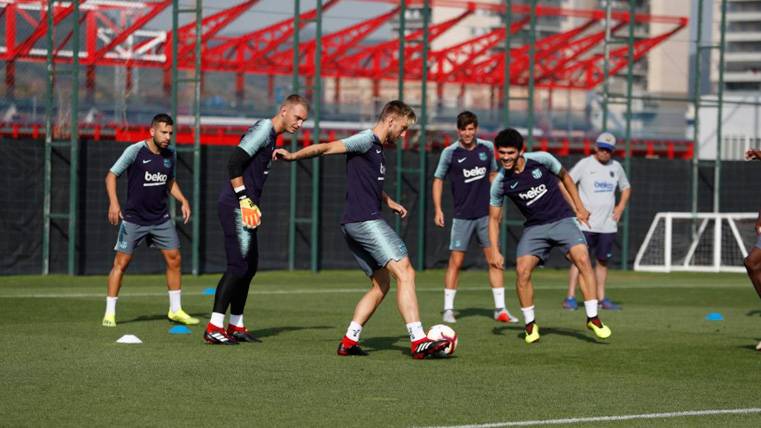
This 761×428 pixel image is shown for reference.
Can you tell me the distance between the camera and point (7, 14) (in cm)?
2466

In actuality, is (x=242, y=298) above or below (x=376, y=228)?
below

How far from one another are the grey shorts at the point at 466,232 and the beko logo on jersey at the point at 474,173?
465mm

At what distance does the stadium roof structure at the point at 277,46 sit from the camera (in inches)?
953

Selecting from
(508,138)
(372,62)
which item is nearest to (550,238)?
(508,138)

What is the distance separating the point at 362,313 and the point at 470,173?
4.45 m

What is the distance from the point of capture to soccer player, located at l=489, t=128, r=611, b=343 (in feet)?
42.6

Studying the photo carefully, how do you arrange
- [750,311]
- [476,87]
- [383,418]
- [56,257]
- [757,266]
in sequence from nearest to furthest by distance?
[383,418]
[757,266]
[750,311]
[56,257]
[476,87]

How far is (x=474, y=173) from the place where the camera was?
51.2 feet

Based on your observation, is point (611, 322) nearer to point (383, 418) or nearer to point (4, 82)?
point (383, 418)

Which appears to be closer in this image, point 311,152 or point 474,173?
point 311,152

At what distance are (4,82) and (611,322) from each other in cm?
1255

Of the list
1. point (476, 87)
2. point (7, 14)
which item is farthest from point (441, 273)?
point (476, 87)

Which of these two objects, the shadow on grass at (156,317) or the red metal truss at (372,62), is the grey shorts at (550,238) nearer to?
the shadow on grass at (156,317)

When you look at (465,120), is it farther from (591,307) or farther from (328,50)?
(328,50)
